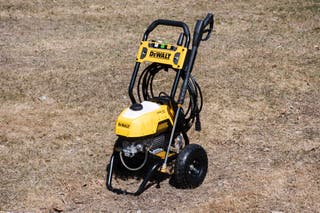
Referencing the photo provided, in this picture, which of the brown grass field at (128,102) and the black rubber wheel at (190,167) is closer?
the black rubber wheel at (190,167)

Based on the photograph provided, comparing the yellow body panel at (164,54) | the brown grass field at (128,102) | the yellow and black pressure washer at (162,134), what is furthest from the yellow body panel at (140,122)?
the brown grass field at (128,102)

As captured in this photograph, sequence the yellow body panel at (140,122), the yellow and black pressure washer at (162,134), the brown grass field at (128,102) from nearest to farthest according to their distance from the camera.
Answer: the yellow body panel at (140,122) → the yellow and black pressure washer at (162,134) → the brown grass field at (128,102)

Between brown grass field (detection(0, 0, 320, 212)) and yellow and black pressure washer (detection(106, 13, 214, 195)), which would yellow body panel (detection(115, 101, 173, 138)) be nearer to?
yellow and black pressure washer (detection(106, 13, 214, 195))

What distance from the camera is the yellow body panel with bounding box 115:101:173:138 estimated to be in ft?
22.6

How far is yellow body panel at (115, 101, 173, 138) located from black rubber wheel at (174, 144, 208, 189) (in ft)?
1.52

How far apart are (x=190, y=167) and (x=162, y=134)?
1.79 ft

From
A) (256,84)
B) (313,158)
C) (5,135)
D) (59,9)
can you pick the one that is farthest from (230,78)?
(59,9)

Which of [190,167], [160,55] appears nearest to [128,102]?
[160,55]

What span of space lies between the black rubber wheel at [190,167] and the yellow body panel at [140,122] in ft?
1.52

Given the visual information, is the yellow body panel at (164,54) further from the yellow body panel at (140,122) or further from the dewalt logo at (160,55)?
the yellow body panel at (140,122)

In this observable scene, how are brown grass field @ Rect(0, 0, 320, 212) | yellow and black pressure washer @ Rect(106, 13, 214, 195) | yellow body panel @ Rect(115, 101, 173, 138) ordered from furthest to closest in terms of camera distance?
brown grass field @ Rect(0, 0, 320, 212) → yellow and black pressure washer @ Rect(106, 13, 214, 195) → yellow body panel @ Rect(115, 101, 173, 138)

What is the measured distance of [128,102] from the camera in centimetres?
1030

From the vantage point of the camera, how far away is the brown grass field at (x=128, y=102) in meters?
7.29

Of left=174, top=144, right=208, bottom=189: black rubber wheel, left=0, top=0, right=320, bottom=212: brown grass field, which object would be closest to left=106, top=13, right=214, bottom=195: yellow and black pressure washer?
left=174, top=144, right=208, bottom=189: black rubber wheel
